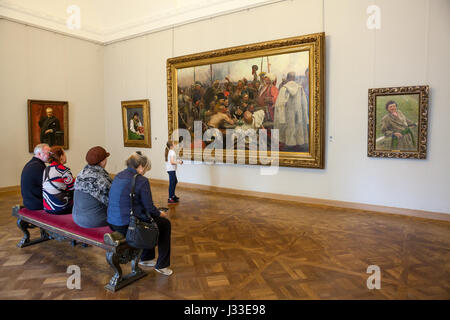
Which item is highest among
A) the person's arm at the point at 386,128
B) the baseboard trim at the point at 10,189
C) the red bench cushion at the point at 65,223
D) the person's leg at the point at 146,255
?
the person's arm at the point at 386,128

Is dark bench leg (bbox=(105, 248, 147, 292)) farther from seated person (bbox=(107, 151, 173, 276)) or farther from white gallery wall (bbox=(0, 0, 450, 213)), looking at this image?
white gallery wall (bbox=(0, 0, 450, 213))

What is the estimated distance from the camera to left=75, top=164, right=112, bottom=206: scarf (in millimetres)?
4094

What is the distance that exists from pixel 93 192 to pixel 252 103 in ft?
18.1

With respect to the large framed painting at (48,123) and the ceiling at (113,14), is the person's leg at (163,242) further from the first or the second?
the large framed painting at (48,123)

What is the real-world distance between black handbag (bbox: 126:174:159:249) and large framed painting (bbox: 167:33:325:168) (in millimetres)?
5040

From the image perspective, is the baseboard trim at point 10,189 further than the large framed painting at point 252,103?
Yes

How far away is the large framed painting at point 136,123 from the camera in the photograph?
1125 centimetres

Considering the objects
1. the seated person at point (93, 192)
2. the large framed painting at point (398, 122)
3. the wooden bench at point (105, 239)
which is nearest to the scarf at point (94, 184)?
the seated person at point (93, 192)

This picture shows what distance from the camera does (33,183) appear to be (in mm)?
5102

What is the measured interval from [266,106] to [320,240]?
409 centimetres

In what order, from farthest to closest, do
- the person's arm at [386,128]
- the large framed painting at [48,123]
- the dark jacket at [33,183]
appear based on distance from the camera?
the large framed painting at [48,123]
the person's arm at [386,128]
the dark jacket at [33,183]

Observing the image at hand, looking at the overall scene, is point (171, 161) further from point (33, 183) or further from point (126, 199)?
point (126, 199)

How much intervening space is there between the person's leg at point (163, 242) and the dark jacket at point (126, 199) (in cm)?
27

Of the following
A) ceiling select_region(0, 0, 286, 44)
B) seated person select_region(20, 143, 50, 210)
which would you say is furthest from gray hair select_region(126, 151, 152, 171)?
ceiling select_region(0, 0, 286, 44)
